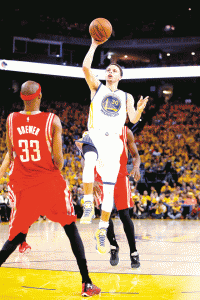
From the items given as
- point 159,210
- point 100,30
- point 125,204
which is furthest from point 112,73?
point 159,210

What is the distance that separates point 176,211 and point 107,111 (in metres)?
10.4

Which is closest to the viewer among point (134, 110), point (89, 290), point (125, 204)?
point (89, 290)

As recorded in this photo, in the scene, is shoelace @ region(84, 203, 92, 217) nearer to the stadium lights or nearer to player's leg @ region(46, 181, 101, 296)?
player's leg @ region(46, 181, 101, 296)

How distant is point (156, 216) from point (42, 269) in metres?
9.82

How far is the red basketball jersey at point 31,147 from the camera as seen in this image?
10.4 ft

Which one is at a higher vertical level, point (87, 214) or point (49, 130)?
point (49, 130)

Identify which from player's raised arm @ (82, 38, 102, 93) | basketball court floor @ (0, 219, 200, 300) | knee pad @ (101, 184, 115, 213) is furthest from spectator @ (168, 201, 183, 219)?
player's raised arm @ (82, 38, 102, 93)

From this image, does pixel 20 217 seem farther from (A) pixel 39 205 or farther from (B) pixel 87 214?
(B) pixel 87 214

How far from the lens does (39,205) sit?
322 cm

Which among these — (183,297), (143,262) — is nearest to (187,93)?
(143,262)

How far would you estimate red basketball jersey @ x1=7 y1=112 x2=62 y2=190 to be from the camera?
3.18m

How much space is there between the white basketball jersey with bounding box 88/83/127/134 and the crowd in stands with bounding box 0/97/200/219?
8468 mm

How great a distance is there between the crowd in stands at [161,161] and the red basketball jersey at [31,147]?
8.92m

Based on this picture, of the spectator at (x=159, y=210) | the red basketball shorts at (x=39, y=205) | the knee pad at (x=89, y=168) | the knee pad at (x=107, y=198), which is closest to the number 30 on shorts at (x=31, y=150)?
the red basketball shorts at (x=39, y=205)
